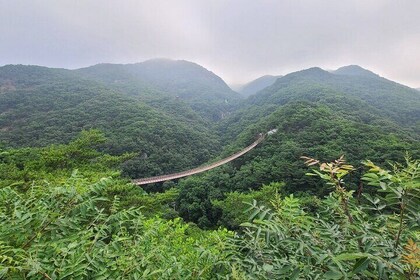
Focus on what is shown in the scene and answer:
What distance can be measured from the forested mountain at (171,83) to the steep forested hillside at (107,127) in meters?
23.0

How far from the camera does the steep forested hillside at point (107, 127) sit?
33.5 m

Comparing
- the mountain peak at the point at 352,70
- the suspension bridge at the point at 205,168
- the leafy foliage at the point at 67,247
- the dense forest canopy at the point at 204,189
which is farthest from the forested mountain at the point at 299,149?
the mountain peak at the point at 352,70

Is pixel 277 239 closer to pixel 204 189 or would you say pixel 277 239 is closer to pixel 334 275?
pixel 334 275

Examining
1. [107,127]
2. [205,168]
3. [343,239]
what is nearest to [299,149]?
[205,168]

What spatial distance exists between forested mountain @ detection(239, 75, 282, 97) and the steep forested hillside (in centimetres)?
12012

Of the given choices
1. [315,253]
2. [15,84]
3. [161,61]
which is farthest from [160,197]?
[161,61]

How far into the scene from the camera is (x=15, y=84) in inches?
2707

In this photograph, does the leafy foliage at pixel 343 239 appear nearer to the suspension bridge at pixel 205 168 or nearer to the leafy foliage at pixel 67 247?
the leafy foliage at pixel 67 247

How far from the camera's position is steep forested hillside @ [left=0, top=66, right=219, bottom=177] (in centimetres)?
3350

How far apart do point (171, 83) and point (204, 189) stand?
11151 cm

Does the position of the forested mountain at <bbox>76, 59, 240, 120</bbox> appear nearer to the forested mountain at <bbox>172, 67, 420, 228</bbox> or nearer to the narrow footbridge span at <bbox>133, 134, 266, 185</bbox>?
the narrow footbridge span at <bbox>133, 134, 266, 185</bbox>

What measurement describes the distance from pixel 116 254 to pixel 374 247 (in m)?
1.28

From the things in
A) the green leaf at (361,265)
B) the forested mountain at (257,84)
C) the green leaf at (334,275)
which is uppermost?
the green leaf at (361,265)

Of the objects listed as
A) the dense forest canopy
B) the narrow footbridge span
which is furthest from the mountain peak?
the narrow footbridge span
